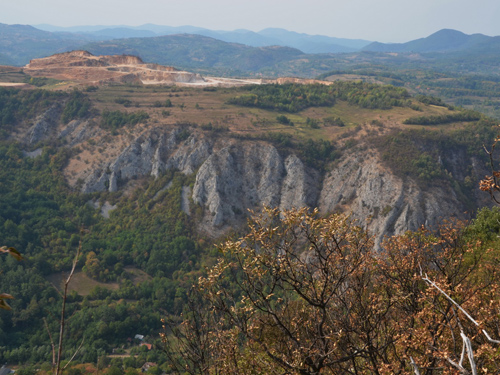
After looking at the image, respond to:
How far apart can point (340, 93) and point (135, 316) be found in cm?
7843

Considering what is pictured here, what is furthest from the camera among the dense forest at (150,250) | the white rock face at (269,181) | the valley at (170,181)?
the white rock face at (269,181)

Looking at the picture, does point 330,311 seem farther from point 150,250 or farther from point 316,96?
point 316,96

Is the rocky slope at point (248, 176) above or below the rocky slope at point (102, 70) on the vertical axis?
below

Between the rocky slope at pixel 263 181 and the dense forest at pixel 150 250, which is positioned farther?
the rocky slope at pixel 263 181

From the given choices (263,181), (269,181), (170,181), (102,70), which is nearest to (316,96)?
(269,181)

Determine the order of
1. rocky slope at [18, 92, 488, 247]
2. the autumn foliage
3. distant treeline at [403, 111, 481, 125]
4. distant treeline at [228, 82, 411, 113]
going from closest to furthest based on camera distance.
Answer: the autumn foliage, rocky slope at [18, 92, 488, 247], distant treeline at [403, 111, 481, 125], distant treeline at [228, 82, 411, 113]

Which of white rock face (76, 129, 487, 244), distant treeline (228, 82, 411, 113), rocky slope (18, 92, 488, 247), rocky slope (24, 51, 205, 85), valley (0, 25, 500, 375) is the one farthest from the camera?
rocky slope (24, 51, 205, 85)

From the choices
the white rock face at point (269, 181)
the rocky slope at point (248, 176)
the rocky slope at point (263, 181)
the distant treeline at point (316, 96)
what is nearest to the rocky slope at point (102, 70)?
the distant treeline at point (316, 96)

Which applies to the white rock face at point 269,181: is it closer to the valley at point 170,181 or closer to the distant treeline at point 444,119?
the valley at point 170,181

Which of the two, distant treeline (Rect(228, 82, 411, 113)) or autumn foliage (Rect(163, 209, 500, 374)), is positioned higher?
distant treeline (Rect(228, 82, 411, 113))

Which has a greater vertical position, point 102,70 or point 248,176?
point 102,70

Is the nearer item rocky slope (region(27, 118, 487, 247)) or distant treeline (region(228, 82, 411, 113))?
rocky slope (region(27, 118, 487, 247))

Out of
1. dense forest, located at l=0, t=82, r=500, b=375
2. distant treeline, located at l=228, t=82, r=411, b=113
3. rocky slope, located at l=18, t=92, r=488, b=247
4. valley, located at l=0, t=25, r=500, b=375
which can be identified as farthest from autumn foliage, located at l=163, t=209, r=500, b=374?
distant treeline, located at l=228, t=82, r=411, b=113

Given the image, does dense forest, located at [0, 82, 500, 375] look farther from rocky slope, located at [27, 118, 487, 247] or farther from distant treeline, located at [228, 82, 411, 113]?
rocky slope, located at [27, 118, 487, 247]
